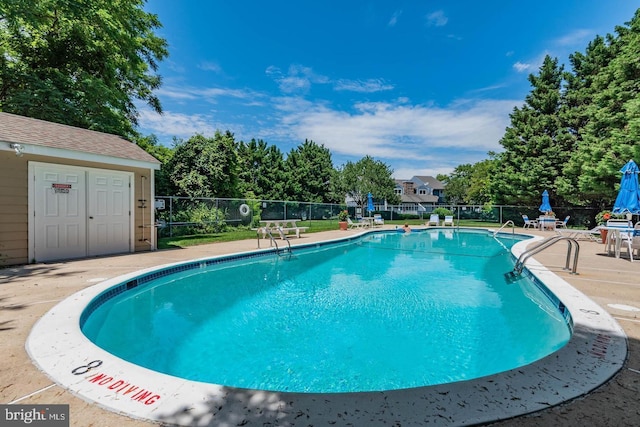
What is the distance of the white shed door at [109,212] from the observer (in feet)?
25.6

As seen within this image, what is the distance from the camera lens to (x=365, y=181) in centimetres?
3309

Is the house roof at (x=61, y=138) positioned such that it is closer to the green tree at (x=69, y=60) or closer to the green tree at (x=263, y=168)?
the green tree at (x=69, y=60)

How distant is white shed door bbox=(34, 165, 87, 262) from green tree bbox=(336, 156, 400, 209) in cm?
2722

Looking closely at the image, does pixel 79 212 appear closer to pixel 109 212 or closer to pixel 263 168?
pixel 109 212

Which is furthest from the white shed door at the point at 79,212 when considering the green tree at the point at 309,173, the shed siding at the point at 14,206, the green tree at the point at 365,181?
the green tree at the point at 365,181

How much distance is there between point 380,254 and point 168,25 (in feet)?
55.3

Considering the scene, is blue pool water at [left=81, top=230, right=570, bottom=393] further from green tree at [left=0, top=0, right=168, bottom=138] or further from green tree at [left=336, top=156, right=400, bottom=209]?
green tree at [left=336, top=156, right=400, bottom=209]

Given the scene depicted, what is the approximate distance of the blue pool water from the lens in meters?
3.18

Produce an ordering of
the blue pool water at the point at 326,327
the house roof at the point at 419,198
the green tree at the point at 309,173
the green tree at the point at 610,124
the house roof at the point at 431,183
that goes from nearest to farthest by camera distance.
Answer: the blue pool water at the point at 326,327
the green tree at the point at 610,124
the green tree at the point at 309,173
the house roof at the point at 419,198
the house roof at the point at 431,183

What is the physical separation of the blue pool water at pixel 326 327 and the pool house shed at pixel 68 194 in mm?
3048

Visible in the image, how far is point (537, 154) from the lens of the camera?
22.7 metres

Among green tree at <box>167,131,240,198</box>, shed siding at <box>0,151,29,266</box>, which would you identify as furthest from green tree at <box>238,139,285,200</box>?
shed siding at <box>0,151,29,266</box>

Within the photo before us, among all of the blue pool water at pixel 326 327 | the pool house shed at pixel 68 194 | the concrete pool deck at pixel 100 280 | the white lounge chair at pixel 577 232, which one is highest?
the pool house shed at pixel 68 194

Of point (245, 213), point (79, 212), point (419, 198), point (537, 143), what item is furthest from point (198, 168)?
point (419, 198)
